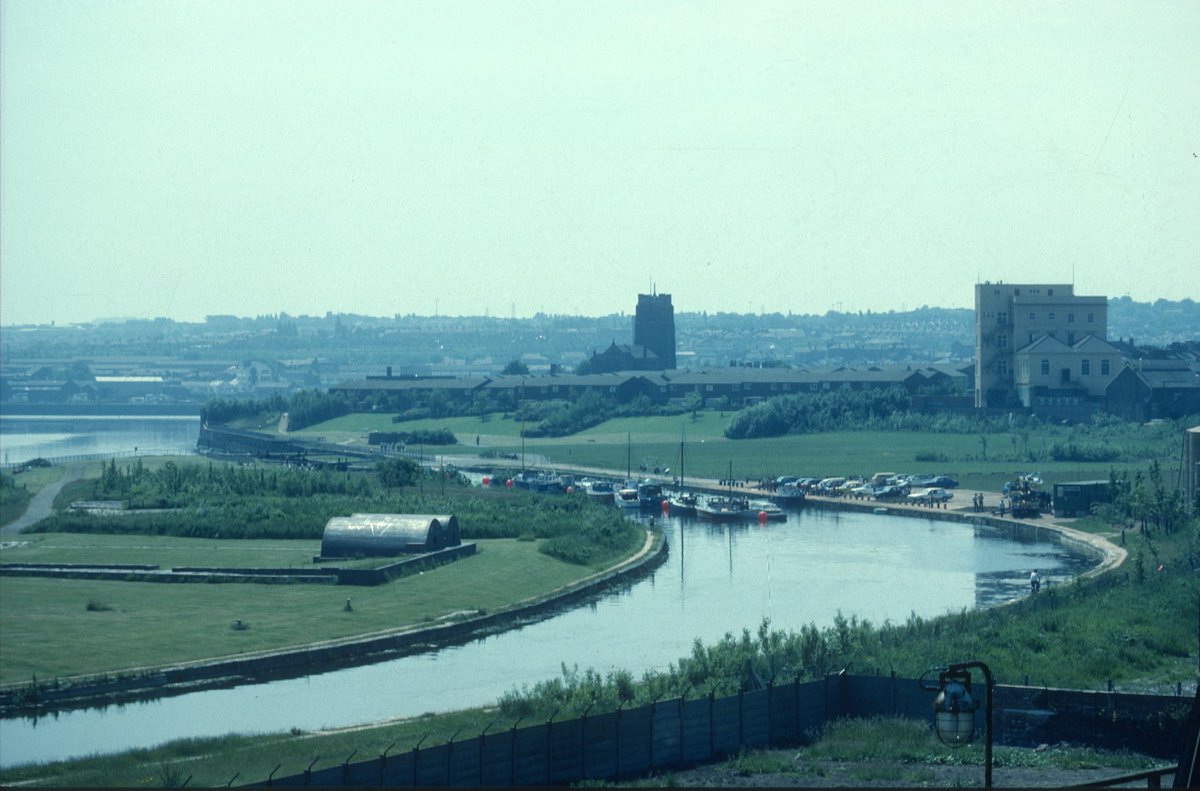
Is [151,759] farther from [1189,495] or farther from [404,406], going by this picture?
[404,406]

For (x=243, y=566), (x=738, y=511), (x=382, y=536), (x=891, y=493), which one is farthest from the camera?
(x=891, y=493)

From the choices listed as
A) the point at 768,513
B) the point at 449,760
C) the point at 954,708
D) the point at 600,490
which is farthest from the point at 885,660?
the point at 600,490

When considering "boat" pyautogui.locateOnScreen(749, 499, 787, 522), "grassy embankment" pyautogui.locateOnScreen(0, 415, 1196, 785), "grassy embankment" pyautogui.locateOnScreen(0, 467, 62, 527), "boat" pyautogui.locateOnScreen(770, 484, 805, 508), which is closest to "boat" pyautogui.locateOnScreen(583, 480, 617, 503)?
"boat" pyautogui.locateOnScreen(749, 499, 787, 522)

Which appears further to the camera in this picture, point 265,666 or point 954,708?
point 265,666

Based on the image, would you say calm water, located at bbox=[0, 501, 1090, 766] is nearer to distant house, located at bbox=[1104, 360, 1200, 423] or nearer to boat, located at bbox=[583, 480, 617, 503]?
boat, located at bbox=[583, 480, 617, 503]

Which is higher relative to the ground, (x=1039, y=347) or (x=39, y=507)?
(x=1039, y=347)

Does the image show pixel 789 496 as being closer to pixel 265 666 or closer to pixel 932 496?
pixel 932 496

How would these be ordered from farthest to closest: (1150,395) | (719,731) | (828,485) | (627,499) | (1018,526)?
(1150,395) < (828,485) < (627,499) < (1018,526) < (719,731)
